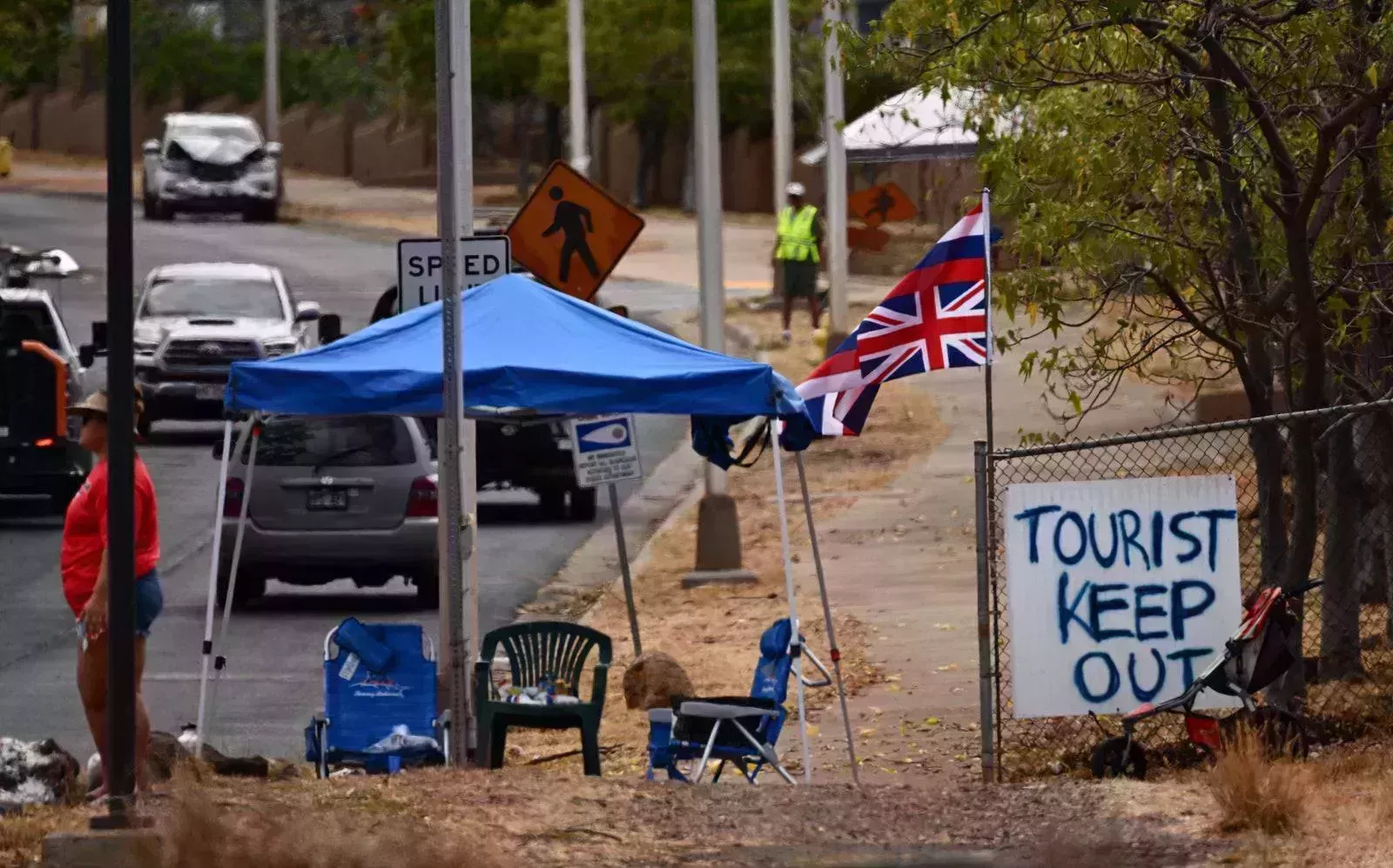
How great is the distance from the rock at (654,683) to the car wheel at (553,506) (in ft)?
26.8

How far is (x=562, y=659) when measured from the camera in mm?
11922

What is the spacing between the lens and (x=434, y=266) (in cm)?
1336

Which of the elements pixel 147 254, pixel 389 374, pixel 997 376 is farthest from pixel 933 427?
pixel 147 254

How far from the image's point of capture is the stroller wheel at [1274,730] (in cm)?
1021

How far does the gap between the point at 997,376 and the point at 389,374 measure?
1834 cm

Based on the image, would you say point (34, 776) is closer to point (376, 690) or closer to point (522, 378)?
point (376, 690)

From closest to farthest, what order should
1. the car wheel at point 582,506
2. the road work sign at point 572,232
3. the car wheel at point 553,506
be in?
the road work sign at point 572,232
the car wheel at point 582,506
the car wheel at point 553,506

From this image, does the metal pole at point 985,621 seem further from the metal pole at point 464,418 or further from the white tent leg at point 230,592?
the white tent leg at point 230,592

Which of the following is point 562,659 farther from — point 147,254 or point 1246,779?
point 147,254

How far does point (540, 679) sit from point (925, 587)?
575cm

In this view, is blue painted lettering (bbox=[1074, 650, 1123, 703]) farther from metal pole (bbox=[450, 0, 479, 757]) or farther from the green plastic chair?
metal pole (bbox=[450, 0, 479, 757])

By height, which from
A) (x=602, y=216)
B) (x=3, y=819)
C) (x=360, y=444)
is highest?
(x=602, y=216)

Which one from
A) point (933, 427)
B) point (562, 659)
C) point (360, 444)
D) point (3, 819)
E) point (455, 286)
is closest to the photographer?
point (3, 819)

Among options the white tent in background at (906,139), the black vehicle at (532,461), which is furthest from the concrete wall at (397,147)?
the black vehicle at (532,461)
